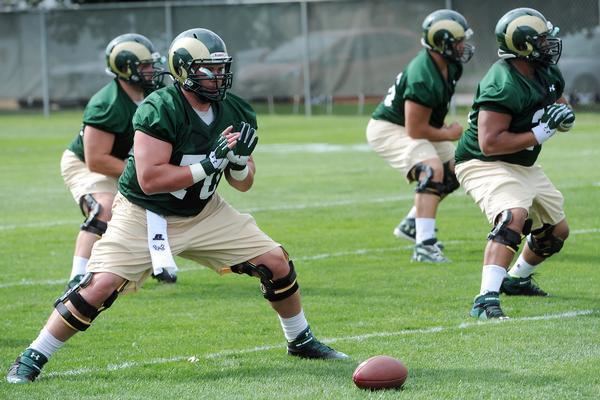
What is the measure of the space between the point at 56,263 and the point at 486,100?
14.0ft

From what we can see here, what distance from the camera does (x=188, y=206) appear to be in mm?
6840

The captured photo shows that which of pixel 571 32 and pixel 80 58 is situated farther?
pixel 80 58

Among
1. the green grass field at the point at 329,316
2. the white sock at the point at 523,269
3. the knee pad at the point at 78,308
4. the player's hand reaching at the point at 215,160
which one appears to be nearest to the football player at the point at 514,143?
the white sock at the point at 523,269

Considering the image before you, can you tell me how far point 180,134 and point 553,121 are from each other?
2.63m

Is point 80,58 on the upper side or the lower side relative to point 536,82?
lower

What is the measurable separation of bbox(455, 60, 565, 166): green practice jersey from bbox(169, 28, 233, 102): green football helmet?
6.97 feet

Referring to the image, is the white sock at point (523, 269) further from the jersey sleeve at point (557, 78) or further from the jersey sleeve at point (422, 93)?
the jersey sleeve at point (422, 93)

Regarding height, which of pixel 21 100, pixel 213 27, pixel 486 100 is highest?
pixel 486 100

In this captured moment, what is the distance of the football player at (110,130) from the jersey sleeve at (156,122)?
277 cm

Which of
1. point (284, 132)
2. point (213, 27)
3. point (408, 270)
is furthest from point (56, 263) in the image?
point (213, 27)

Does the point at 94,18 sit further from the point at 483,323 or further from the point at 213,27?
A: the point at 483,323

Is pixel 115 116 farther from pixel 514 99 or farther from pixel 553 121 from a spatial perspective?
pixel 553 121

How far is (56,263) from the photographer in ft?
35.0

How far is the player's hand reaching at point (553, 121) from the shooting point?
8031mm
